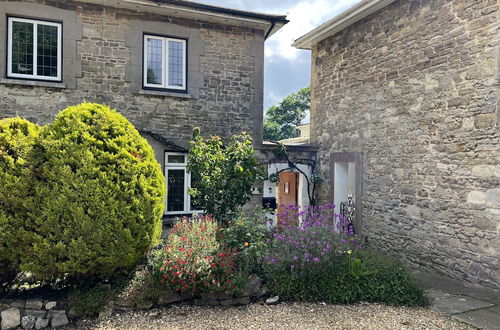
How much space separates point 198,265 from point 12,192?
263 centimetres

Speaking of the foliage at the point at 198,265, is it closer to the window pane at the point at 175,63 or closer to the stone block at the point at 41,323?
the stone block at the point at 41,323

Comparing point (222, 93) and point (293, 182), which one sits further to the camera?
point (293, 182)

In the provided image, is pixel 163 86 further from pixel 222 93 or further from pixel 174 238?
pixel 174 238

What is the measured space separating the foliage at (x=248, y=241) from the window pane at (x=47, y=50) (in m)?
5.51

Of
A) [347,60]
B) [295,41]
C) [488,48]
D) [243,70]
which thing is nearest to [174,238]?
[243,70]

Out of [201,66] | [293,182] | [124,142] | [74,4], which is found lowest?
[293,182]

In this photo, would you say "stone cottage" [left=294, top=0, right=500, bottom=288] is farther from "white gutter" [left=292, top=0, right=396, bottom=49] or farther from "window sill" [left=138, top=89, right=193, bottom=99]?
"window sill" [left=138, top=89, right=193, bottom=99]

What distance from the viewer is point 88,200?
490 centimetres

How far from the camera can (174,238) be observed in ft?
18.7

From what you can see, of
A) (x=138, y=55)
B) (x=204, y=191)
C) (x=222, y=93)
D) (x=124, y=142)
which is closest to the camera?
(x=124, y=142)

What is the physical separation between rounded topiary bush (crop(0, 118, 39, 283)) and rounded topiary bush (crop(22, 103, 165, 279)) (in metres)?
0.13

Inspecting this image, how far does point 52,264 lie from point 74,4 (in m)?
6.03

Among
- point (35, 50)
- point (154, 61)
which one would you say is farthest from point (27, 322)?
point (154, 61)

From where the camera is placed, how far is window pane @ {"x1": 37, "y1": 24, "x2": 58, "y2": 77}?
8.05 metres
